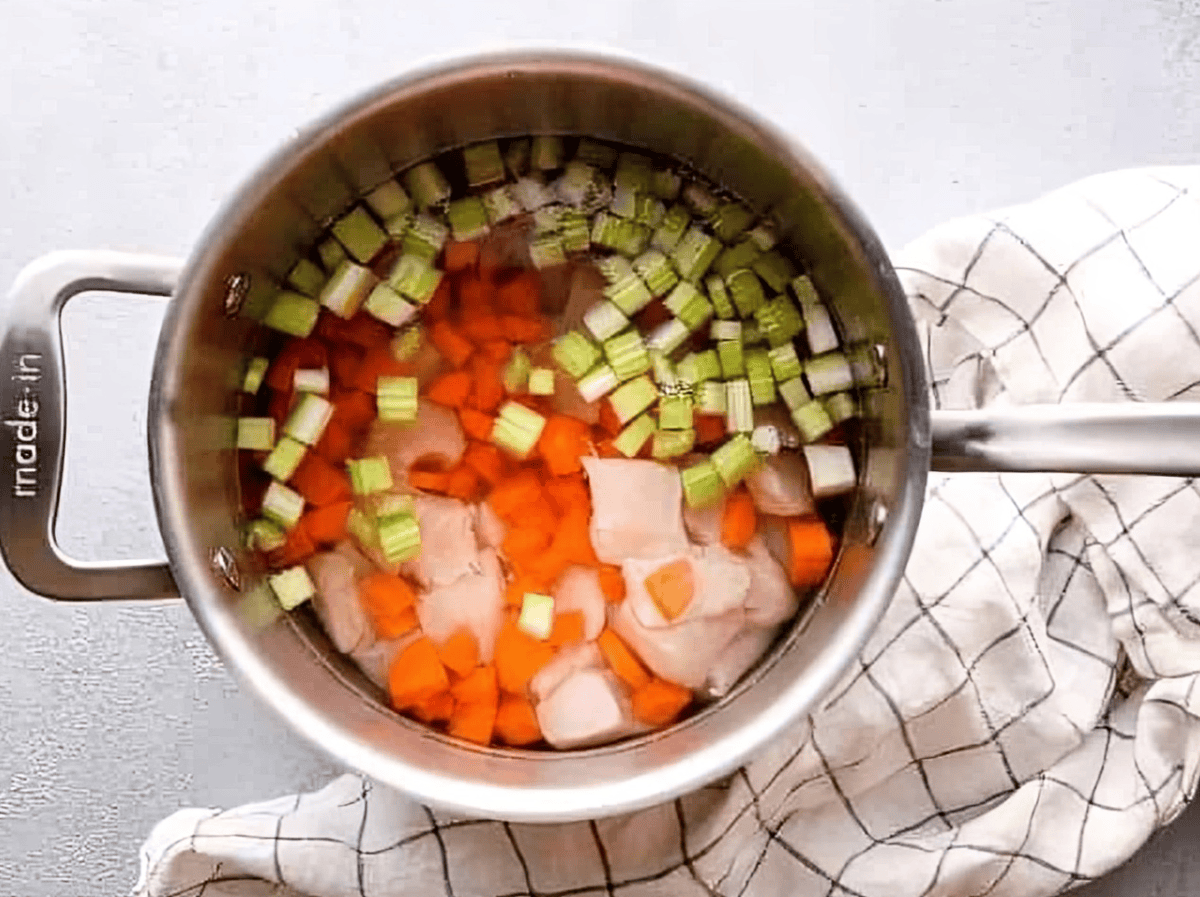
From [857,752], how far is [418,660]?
259mm

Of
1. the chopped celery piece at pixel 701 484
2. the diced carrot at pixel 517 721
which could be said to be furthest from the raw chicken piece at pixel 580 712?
the chopped celery piece at pixel 701 484

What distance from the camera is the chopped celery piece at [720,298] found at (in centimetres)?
94

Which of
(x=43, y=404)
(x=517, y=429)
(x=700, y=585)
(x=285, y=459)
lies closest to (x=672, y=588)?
(x=700, y=585)

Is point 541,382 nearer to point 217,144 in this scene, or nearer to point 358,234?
point 358,234

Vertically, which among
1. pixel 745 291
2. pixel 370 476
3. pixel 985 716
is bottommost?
pixel 985 716

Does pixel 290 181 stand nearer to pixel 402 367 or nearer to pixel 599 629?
pixel 402 367

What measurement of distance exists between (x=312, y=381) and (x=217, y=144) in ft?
0.71

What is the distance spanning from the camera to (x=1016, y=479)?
101 centimetres

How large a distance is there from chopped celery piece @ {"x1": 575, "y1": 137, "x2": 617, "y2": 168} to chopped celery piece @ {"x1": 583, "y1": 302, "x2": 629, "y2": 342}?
0.25 feet

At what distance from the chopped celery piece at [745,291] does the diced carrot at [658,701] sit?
8.0 inches

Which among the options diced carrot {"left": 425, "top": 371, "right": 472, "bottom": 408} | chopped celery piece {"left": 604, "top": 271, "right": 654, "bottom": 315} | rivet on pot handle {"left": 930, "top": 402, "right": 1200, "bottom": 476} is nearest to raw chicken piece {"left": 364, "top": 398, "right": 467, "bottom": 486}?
diced carrot {"left": 425, "top": 371, "right": 472, "bottom": 408}

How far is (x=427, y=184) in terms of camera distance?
936 millimetres

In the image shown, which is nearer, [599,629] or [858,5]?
[599,629]

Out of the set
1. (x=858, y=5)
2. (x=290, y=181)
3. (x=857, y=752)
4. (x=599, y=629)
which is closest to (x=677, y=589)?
(x=599, y=629)
